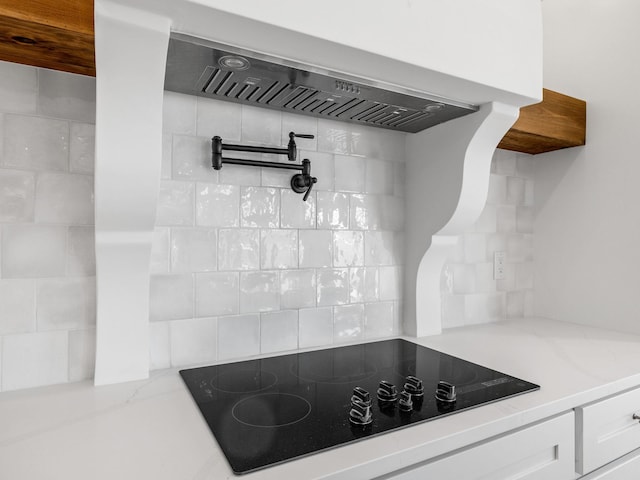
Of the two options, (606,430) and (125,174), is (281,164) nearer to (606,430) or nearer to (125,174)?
(125,174)

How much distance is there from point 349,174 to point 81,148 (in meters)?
0.78

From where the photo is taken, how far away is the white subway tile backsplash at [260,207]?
1.20m

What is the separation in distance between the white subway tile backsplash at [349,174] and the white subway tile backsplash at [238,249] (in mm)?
334

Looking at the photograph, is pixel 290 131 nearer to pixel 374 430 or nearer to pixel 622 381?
pixel 374 430

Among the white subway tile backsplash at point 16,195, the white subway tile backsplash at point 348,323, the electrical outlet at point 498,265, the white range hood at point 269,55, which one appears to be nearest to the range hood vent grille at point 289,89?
the white range hood at point 269,55

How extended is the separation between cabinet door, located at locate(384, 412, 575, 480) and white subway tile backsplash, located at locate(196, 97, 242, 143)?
93cm

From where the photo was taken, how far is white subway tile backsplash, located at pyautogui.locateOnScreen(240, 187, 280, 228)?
1204 mm

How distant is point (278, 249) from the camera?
4.13 ft

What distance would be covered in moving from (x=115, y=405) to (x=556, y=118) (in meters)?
1.68

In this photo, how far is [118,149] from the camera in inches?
32.2

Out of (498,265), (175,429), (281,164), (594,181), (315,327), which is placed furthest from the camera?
(498,265)

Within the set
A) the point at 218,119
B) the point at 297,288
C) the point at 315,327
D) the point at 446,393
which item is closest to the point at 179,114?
the point at 218,119

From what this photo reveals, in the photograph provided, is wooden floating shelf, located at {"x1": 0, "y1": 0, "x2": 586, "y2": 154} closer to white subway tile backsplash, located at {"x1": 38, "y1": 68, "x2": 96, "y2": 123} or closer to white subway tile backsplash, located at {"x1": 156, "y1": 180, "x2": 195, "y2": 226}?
white subway tile backsplash, located at {"x1": 38, "y1": 68, "x2": 96, "y2": 123}

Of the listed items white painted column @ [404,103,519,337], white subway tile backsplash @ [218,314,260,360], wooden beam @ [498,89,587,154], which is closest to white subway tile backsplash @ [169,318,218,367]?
white subway tile backsplash @ [218,314,260,360]
